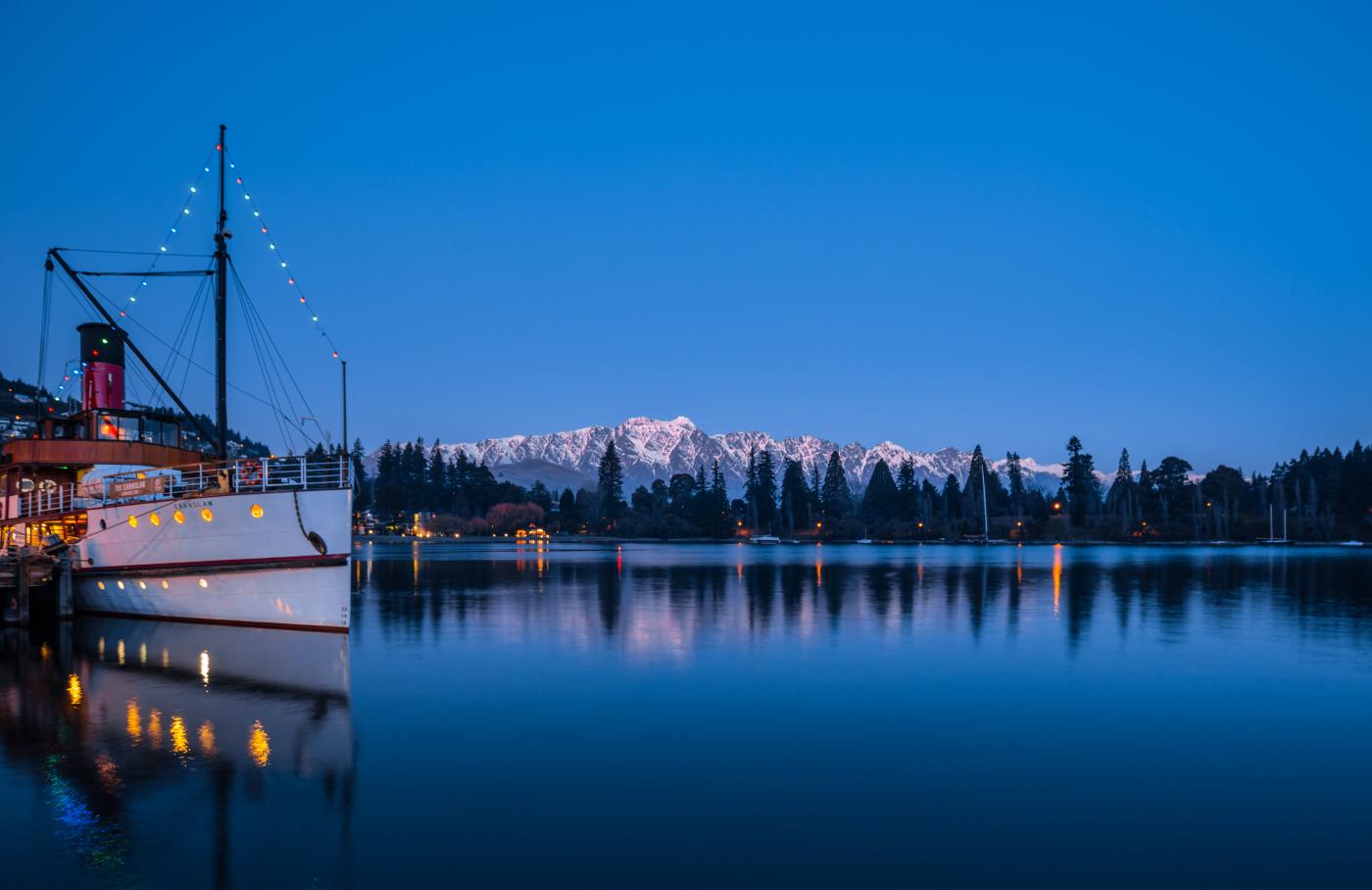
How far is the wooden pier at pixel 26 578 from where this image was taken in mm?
29328

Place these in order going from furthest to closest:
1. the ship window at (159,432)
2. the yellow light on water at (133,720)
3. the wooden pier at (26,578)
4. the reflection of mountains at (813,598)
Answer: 1. the ship window at (159,432)
2. the reflection of mountains at (813,598)
3. the wooden pier at (26,578)
4. the yellow light on water at (133,720)

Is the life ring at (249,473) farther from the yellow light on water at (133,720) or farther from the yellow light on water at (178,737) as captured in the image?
the yellow light on water at (178,737)

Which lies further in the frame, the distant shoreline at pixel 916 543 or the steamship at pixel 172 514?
the distant shoreline at pixel 916 543

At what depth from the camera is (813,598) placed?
42.4 metres

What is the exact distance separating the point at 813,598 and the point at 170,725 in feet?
103

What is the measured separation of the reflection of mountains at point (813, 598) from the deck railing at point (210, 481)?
19.4 feet

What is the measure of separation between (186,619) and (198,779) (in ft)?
63.9

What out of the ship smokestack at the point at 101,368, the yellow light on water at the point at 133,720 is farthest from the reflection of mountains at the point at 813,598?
the ship smokestack at the point at 101,368

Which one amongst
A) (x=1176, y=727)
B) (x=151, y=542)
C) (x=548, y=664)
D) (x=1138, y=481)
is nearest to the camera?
(x=1176, y=727)

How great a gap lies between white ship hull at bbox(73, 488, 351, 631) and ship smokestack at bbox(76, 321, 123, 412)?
329 inches

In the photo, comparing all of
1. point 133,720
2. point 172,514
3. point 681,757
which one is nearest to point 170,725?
point 133,720

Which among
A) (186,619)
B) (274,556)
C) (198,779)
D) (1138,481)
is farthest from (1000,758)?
(1138,481)

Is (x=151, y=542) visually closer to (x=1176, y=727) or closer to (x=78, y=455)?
(x=78, y=455)

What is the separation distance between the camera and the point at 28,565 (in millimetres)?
29531
